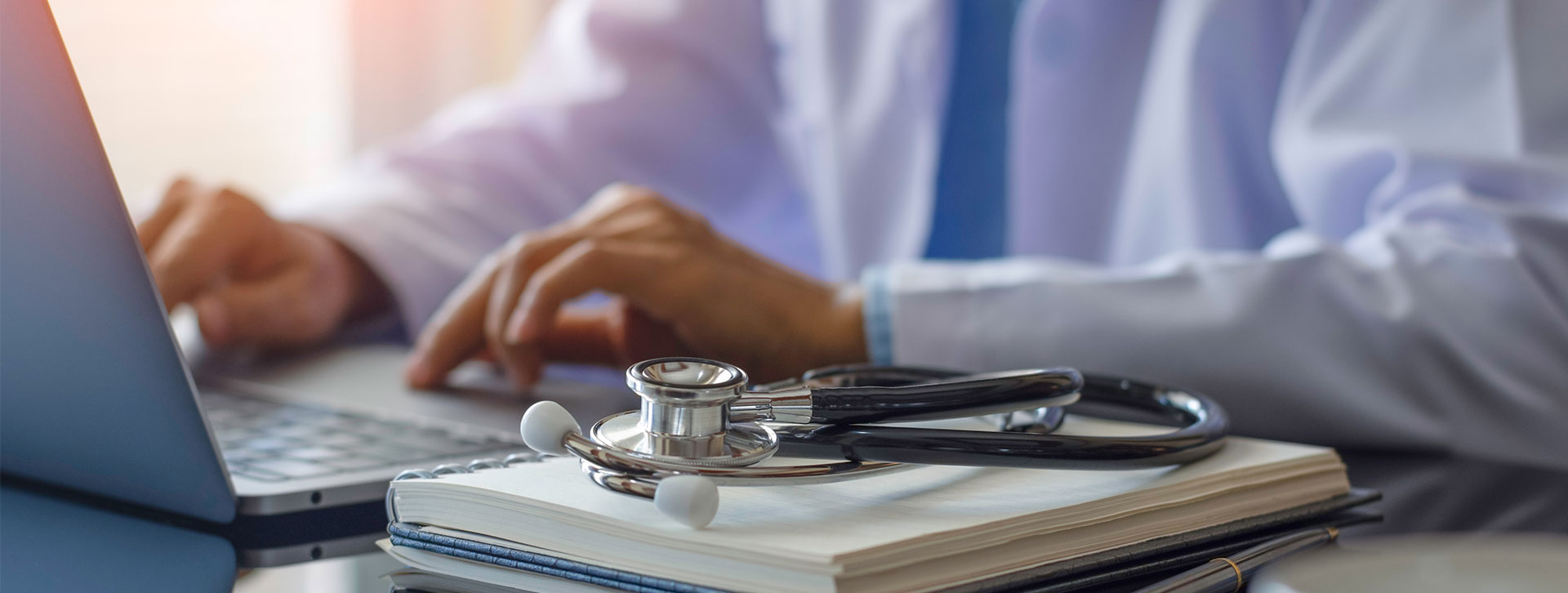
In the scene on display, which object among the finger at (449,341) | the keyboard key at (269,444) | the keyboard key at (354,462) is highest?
the finger at (449,341)

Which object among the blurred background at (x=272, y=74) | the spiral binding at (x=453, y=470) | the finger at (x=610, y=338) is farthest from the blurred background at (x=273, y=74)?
the spiral binding at (x=453, y=470)

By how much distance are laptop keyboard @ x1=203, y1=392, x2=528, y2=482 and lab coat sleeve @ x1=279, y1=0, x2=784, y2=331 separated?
0.37m

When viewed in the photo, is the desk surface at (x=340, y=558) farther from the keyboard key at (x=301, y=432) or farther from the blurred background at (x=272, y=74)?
the blurred background at (x=272, y=74)

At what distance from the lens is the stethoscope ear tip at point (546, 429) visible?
0.84 ft

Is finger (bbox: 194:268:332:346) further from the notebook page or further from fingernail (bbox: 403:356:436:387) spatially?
the notebook page

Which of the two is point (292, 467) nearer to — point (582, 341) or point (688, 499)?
point (688, 499)

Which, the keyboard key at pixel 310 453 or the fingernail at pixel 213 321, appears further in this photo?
the fingernail at pixel 213 321

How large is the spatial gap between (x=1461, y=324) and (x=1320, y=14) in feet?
0.75

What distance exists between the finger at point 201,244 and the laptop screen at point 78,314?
0.39m

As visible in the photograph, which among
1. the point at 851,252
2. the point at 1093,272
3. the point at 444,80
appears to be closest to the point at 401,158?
the point at 851,252

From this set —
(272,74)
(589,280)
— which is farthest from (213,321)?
(272,74)

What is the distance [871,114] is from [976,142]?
0.12m

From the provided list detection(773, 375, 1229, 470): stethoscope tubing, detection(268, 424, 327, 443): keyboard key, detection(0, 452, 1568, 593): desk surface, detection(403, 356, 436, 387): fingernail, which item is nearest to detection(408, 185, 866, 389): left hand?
detection(403, 356, 436, 387): fingernail

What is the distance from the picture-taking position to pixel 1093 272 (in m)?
0.65
